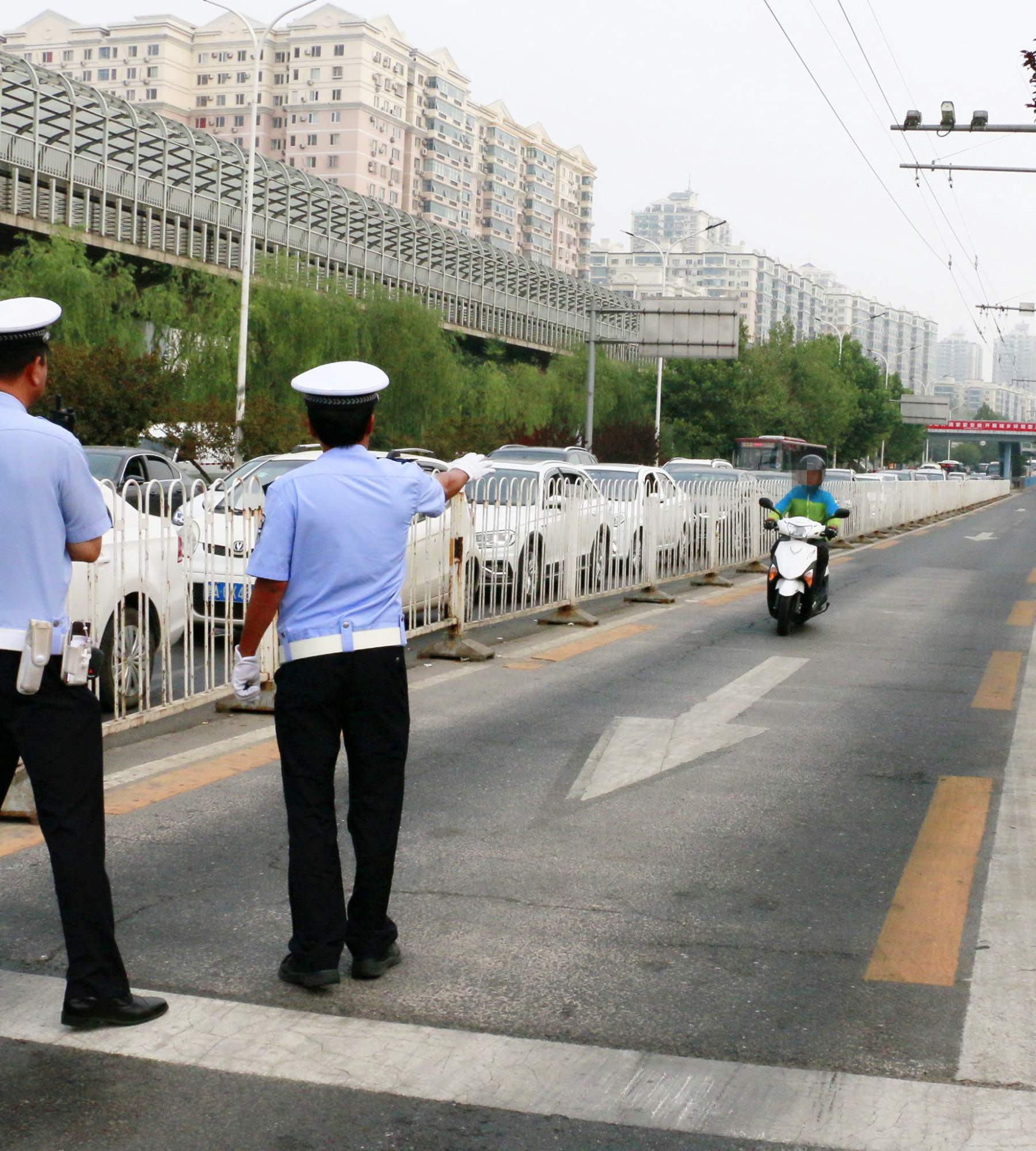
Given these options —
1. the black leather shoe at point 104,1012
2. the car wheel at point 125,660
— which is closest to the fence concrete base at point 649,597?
the car wheel at point 125,660

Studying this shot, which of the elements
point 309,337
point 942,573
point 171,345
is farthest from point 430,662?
point 309,337

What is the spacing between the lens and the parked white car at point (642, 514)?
15156mm

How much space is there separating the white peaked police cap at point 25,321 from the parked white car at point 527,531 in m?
7.82

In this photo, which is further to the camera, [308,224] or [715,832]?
[308,224]

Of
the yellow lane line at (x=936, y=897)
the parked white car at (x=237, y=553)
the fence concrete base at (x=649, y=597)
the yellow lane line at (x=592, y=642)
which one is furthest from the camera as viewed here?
the fence concrete base at (x=649, y=597)

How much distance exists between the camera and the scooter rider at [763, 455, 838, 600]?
13812mm

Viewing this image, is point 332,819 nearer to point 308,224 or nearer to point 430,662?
point 430,662

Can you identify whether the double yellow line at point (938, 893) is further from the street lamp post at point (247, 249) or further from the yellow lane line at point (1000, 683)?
the street lamp post at point (247, 249)

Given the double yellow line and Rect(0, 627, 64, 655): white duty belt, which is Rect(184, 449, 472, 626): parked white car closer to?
the double yellow line

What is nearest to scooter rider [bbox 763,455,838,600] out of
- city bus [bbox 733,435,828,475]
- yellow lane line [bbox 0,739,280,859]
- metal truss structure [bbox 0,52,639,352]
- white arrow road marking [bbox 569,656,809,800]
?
white arrow road marking [bbox 569,656,809,800]

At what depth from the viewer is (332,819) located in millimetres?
4246

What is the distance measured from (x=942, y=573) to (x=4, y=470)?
63.4ft

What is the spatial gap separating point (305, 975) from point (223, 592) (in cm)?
560

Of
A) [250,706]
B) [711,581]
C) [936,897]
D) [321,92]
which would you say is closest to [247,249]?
[711,581]
